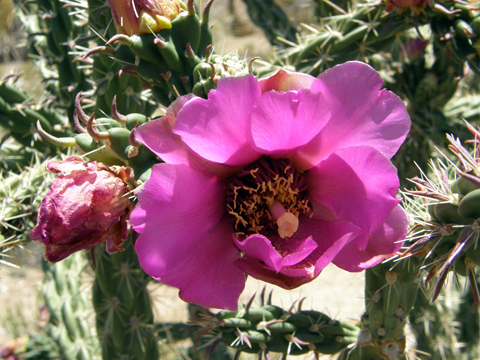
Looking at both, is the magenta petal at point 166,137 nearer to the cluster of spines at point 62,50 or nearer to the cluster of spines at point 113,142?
the cluster of spines at point 113,142

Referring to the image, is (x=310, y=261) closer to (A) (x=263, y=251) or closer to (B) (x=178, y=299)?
(A) (x=263, y=251)

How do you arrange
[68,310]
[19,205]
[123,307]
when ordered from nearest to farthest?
[19,205], [123,307], [68,310]

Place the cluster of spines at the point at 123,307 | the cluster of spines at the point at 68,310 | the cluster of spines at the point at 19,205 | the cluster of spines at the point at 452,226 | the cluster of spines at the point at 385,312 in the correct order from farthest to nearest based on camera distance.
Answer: the cluster of spines at the point at 68,310, the cluster of spines at the point at 123,307, the cluster of spines at the point at 19,205, the cluster of spines at the point at 385,312, the cluster of spines at the point at 452,226

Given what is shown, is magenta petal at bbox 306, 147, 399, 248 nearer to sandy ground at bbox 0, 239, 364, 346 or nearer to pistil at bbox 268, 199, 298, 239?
pistil at bbox 268, 199, 298, 239

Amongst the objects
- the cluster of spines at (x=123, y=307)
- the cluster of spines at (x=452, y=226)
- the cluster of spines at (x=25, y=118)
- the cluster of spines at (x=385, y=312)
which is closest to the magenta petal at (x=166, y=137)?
the cluster of spines at (x=452, y=226)

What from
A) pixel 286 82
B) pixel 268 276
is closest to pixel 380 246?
pixel 268 276

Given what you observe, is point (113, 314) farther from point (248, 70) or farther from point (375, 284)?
point (248, 70)
